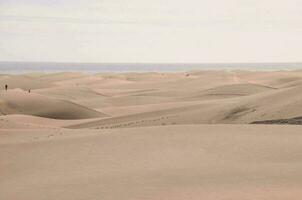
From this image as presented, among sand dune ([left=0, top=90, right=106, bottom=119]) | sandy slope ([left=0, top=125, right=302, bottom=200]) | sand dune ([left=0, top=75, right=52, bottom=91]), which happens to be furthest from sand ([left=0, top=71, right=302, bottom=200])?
sand dune ([left=0, top=75, right=52, bottom=91])

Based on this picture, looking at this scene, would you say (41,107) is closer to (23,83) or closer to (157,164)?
(157,164)

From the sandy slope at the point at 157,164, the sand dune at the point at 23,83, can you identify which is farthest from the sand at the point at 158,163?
the sand dune at the point at 23,83

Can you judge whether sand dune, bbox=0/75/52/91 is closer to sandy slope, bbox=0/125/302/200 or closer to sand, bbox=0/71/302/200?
sand, bbox=0/71/302/200

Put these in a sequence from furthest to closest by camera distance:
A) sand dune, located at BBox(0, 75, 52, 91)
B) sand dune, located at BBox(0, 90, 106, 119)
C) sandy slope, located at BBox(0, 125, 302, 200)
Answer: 1. sand dune, located at BBox(0, 75, 52, 91)
2. sand dune, located at BBox(0, 90, 106, 119)
3. sandy slope, located at BBox(0, 125, 302, 200)

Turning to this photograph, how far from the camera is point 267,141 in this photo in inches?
403

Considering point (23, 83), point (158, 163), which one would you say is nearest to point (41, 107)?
point (158, 163)

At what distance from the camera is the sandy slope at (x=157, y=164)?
6629mm

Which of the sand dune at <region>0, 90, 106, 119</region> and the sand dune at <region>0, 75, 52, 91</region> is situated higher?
the sand dune at <region>0, 75, 52, 91</region>

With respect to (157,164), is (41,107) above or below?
above

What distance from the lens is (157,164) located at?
8.52 metres

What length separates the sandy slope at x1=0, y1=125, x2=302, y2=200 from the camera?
663 cm

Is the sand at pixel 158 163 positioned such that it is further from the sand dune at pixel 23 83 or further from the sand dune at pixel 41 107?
the sand dune at pixel 23 83

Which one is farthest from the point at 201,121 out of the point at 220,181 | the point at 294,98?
the point at 220,181

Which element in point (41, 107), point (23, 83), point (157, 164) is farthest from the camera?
point (23, 83)
